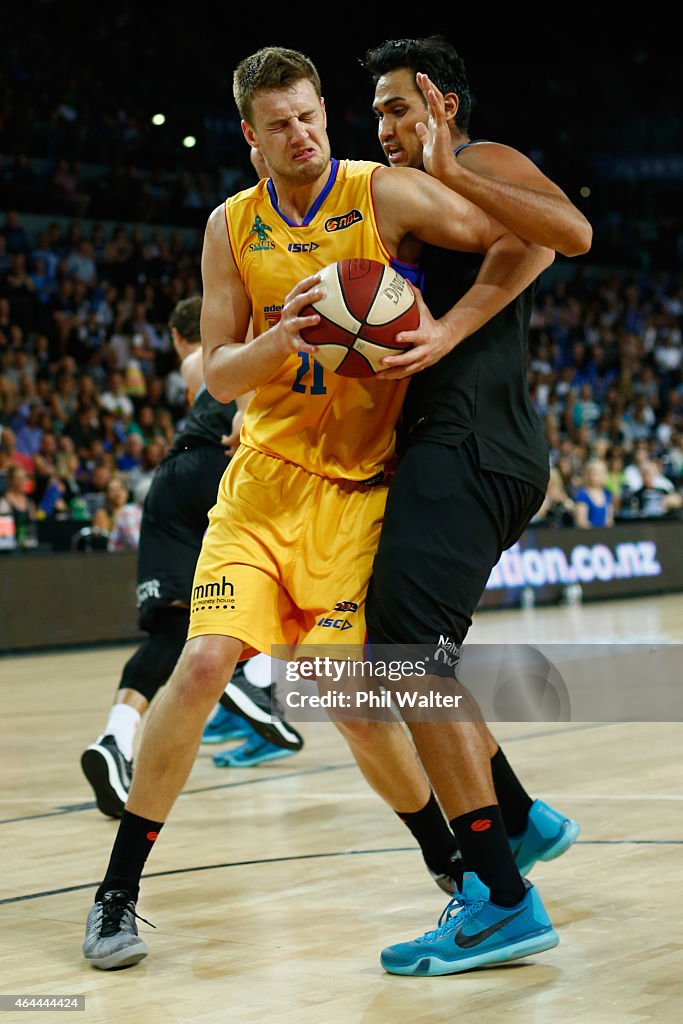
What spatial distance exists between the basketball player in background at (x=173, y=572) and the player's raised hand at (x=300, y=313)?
1888 millimetres

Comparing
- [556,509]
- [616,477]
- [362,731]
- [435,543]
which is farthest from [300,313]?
[616,477]

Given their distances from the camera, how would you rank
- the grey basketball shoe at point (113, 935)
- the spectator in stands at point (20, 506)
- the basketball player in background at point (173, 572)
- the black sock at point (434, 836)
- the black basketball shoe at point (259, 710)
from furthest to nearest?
1. the spectator in stands at point (20, 506)
2. the black basketball shoe at point (259, 710)
3. the basketball player in background at point (173, 572)
4. the black sock at point (434, 836)
5. the grey basketball shoe at point (113, 935)

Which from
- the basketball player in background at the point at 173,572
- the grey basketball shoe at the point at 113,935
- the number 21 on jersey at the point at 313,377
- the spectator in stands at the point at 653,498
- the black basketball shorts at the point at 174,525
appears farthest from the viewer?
the spectator in stands at the point at 653,498

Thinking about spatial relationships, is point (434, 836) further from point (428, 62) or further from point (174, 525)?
point (174, 525)

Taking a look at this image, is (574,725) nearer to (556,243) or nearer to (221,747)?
(221,747)

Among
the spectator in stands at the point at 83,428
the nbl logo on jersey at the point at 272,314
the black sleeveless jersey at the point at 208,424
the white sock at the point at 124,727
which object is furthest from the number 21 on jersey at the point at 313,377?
the spectator in stands at the point at 83,428

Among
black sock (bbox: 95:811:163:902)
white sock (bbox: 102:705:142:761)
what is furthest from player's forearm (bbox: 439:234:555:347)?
white sock (bbox: 102:705:142:761)

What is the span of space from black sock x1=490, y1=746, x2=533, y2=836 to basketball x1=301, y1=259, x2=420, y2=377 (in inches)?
53.7

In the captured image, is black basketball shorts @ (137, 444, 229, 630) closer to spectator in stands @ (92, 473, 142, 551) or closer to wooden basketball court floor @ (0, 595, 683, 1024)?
wooden basketball court floor @ (0, 595, 683, 1024)

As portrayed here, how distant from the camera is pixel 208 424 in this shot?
236 inches

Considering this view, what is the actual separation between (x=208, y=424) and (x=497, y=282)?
2.82 metres

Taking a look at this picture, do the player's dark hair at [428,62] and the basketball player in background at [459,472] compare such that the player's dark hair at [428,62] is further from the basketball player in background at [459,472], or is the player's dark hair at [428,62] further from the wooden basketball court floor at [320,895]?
the wooden basketball court floor at [320,895]

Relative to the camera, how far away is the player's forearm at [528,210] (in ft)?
10.7

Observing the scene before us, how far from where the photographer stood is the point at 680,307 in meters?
25.6
